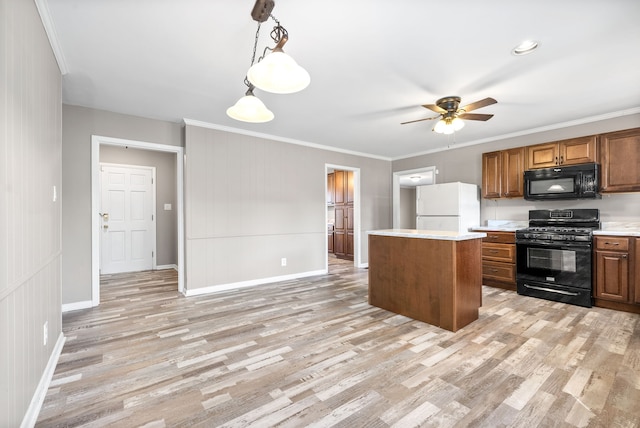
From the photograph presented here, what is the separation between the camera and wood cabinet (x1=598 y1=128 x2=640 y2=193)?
345 cm

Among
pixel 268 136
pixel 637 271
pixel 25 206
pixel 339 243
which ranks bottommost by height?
pixel 339 243

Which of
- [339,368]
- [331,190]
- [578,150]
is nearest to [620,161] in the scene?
[578,150]

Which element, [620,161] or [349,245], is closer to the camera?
[620,161]

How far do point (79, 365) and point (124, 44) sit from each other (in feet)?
8.12

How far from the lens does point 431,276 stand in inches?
113

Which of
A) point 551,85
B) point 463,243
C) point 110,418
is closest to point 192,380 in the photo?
point 110,418

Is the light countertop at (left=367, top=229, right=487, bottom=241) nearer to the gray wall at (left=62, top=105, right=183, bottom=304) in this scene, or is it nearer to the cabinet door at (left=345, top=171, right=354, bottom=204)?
the gray wall at (left=62, top=105, right=183, bottom=304)

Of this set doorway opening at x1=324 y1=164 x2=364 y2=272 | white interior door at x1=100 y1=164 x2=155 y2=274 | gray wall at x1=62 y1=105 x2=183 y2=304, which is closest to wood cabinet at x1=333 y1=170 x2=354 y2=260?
doorway opening at x1=324 y1=164 x2=364 y2=272

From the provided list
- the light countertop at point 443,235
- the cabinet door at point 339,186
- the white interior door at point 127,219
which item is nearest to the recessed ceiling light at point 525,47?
the light countertop at point 443,235

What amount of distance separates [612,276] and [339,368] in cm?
351

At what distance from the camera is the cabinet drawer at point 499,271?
13.7 feet

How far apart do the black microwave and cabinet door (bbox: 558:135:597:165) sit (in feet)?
0.40

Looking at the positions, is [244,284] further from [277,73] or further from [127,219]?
[277,73]

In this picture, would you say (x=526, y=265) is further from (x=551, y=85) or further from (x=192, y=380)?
(x=192, y=380)
